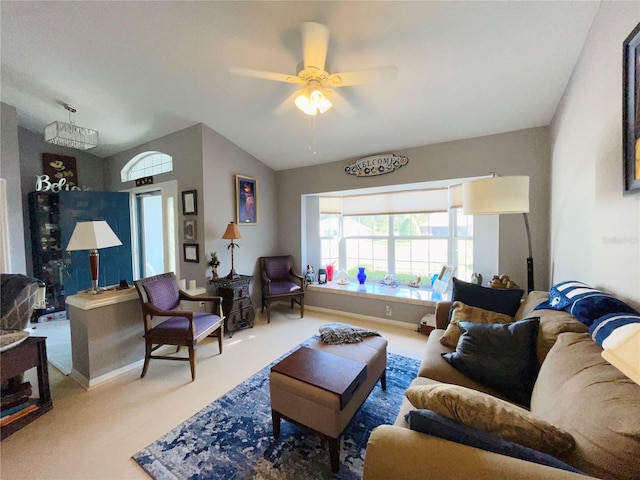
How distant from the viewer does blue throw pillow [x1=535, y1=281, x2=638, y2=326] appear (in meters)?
1.22

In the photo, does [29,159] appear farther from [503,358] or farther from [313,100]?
[503,358]

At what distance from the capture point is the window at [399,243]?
138 inches

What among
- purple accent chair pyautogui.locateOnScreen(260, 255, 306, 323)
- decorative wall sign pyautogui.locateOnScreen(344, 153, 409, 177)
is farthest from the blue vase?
decorative wall sign pyautogui.locateOnScreen(344, 153, 409, 177)

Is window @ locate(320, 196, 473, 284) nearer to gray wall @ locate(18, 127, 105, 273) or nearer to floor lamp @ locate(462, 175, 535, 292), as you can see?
floor lamp @ locate(462, 175, 535, 292)

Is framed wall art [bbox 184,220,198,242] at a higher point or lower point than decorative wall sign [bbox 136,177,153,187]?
lower

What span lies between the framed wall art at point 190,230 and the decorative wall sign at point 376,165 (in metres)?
2.30

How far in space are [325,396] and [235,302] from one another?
219 cm

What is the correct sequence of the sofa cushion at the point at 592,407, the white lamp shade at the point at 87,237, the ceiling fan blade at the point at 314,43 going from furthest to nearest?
the white lamp shade at the point at 87,237, the ceiling fan blade at the point at 314,43, the sofa cushion at the point at 592,407

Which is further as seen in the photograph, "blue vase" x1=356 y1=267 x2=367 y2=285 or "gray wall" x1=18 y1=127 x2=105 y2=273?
"blue vase" x1=356 y1=267 x2=367 y2=285

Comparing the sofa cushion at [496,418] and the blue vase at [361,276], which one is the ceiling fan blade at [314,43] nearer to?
the sofa cushion at [496,418]

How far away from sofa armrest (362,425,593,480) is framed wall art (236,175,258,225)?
333 centimetres

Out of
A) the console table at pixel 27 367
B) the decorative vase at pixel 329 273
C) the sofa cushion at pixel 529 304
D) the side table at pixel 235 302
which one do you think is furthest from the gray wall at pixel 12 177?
the sofa cushion at pixel 529 304

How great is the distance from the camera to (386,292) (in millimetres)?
3643

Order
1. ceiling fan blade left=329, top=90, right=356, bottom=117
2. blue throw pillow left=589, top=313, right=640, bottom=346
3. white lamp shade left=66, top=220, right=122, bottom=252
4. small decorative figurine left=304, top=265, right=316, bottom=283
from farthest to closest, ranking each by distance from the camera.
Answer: small decorative figurine left=304, top=265, right=316, bottom=283 → ceiling fan blade left=329, top=90, right=356, bottom=117 → white lamp shade left=66, top=220, right=122, bottom=252 → blue throw pillow left=589, top=313, right=640, bottom=346
